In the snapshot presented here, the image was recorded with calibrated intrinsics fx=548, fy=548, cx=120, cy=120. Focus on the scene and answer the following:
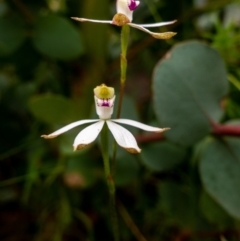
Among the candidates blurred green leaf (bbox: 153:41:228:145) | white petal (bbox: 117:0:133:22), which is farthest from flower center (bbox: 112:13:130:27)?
blurred green leaf (bbox: 153:41:228:145)

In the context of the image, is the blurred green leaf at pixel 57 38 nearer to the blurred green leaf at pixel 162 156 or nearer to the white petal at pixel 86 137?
the blurred green leaf at pixel 162 156

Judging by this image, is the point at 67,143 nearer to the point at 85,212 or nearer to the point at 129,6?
the point at 85,212

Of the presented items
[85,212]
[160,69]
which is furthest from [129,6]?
[85,212]

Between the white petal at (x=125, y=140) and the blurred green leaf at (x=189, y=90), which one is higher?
the white petal at (x=125, y=140)

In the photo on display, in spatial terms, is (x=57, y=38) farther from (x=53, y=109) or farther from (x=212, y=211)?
(x=212, y=211)

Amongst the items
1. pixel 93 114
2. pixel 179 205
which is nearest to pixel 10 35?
pixel 93 114

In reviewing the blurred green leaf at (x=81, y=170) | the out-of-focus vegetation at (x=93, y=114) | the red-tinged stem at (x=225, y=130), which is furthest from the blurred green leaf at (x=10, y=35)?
the red-tinged stem at (x=225, y=130)

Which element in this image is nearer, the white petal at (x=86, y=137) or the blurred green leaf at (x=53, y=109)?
the white petal at (x=86, y=137)
